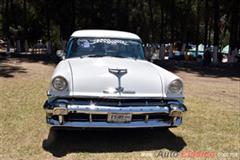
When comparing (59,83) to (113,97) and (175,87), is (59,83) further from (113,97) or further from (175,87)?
(175,87)

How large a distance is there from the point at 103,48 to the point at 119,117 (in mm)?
2152

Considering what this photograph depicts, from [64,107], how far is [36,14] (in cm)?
3964

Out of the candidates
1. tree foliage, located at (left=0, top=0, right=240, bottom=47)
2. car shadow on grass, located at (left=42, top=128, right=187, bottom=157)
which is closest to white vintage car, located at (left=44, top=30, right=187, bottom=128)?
car shadow on grass, located at (left=42, top=128, right=187, bottom=157)

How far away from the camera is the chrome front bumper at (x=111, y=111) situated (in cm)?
585

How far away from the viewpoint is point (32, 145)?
6.15 m

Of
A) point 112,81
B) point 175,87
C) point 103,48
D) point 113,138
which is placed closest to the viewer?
point 112,81

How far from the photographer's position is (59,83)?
603 cm

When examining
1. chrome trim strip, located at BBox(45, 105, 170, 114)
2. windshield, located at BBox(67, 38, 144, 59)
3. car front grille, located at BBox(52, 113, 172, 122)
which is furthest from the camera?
windshield, located at BBox(67, 38, 144, 59)

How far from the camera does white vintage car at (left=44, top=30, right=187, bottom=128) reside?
19.4 feet

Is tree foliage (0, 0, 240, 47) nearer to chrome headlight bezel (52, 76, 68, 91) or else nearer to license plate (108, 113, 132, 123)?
license plate (108, 113, 132, 123)

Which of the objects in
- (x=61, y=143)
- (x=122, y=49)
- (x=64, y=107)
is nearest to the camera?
(x=64, y=107)

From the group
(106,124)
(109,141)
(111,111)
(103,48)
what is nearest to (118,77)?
(111,111)

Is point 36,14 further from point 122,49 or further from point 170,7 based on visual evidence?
point 122,49

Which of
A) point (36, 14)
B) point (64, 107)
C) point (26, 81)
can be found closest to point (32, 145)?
point (64, 107)
